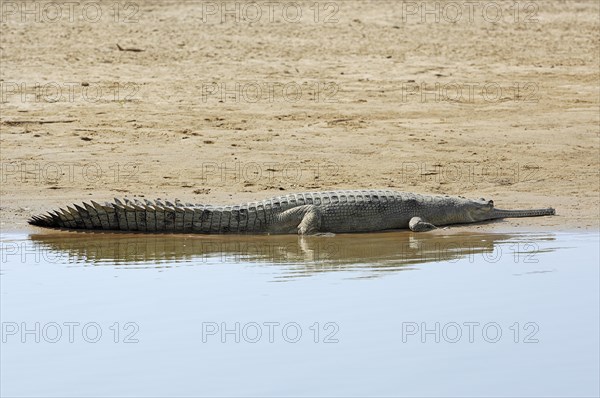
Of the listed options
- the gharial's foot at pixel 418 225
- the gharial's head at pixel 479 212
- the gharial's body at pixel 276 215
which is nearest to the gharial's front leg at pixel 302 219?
the gharial's body at pixel 276 215

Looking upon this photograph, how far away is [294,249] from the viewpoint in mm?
10266

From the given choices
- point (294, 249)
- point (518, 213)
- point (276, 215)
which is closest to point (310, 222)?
point (276, 215)

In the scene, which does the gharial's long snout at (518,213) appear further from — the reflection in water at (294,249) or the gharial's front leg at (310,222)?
the gharial's front leg at (310,222)

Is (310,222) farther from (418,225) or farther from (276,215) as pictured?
(418,225)

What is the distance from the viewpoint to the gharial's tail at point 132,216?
1068cm

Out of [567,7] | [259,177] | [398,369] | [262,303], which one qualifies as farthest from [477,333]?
[567,7]

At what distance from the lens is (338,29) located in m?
17.0

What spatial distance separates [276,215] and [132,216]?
128 centimetres

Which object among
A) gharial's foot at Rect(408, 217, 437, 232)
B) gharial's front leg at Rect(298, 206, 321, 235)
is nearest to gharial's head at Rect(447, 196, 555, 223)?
gharial's foot at Rect(408, 217, 437, 232)

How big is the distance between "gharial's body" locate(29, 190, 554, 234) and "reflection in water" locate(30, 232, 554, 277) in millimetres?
96

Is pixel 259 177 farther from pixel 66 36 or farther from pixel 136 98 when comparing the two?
pixel 66 36

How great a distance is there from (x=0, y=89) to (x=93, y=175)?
2598 mm

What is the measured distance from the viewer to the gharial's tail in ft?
35.0

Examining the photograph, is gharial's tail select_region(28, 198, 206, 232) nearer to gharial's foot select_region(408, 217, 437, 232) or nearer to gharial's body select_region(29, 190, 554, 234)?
gharial's body select_region(29, 190, 554, 234)
